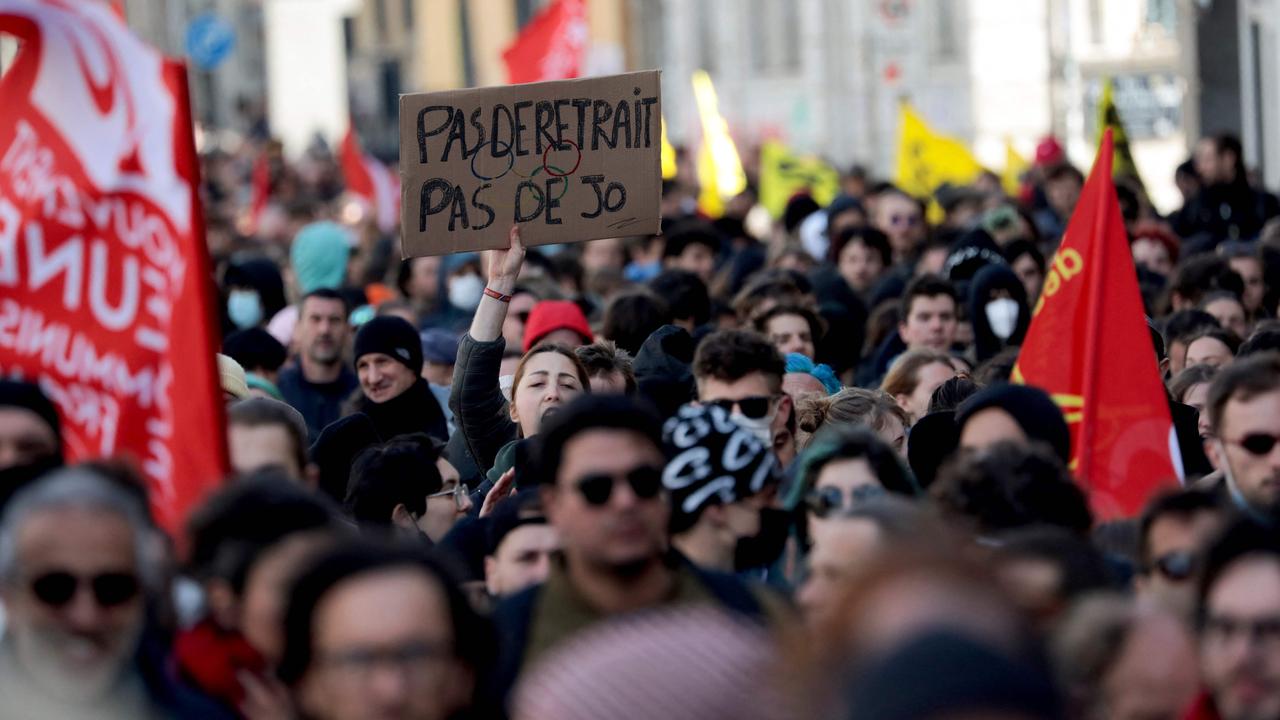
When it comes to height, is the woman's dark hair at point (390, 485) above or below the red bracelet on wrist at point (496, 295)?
below

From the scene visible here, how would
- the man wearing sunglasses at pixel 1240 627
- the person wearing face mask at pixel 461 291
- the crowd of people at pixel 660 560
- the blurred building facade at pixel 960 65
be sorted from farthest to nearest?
the blurred building facade at pixel 960 65 < the person wearing face mask at pixel 461 291 < the man wearing sunglasses at pixel 1240 627 < the crowd of people at pixel 660 560

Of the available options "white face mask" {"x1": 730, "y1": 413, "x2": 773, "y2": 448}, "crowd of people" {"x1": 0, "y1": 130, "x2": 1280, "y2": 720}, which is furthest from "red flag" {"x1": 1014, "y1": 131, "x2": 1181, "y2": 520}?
"white face mask" {"x1": 730, "y1": 413, "x2": 773, "y2": 448}

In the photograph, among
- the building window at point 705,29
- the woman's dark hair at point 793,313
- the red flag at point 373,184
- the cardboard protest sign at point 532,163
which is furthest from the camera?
the building window at point 705,29

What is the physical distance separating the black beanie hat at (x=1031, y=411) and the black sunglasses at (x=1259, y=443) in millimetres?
426

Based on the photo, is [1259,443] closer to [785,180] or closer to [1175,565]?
[1175,565]

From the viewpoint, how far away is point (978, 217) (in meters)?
15.5

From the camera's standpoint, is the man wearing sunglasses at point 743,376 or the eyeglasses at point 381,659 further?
the man wearing sunglasses at point 743,376

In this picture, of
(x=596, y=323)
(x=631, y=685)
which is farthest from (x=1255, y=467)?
(x=596, y=323)

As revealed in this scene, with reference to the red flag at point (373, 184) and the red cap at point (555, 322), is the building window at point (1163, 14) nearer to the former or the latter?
the red flag at point (373, 184)

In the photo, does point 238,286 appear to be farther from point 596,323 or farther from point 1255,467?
point 1255,467

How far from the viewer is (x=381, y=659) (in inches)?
150

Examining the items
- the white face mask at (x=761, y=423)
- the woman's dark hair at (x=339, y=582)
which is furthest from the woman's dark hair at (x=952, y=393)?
the woman's dark hair at (x=339, y=582)

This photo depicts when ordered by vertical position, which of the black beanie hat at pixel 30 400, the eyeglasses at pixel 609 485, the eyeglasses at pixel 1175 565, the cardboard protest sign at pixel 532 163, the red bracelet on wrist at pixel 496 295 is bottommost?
the eyeglasses at pixel 1175 565

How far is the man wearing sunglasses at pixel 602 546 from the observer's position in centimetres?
439
